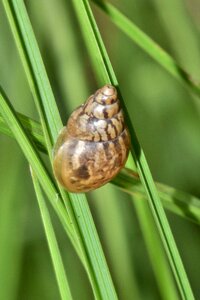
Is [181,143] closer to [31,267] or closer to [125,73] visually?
[125,73]

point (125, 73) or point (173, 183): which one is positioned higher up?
point (125, 73)

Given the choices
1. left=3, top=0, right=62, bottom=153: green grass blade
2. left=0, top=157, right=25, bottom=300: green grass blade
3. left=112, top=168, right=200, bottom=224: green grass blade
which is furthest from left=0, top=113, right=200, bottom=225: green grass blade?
left=0, top=157, right=25, bottom=300: green grass blade

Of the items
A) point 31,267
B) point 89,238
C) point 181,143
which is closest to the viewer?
point 89,238

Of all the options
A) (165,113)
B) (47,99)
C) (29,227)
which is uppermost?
(165,113)

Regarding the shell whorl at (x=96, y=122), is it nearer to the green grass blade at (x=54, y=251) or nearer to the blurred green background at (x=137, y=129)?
the green grass blade at (x=54, y=251)

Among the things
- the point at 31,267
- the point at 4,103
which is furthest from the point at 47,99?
the point at 31,267

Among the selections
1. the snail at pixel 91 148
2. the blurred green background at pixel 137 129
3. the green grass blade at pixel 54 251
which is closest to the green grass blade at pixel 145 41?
the snail at pixel 91 148

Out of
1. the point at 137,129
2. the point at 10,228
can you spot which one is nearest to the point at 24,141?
the point at 10,228
